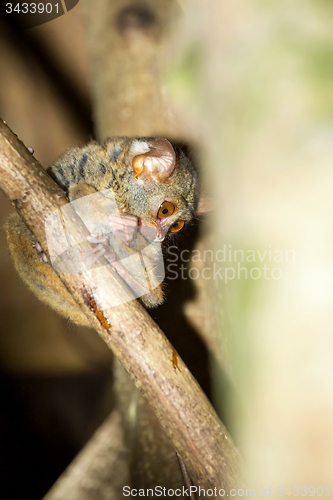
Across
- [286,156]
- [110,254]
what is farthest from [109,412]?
[286,156]

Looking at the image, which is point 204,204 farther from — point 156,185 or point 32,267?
point 32,267

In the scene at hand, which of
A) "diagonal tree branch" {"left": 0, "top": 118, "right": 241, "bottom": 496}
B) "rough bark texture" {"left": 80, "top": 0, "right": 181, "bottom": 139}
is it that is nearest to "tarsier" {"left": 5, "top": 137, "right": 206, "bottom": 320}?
"diagonal tree branch" {"left": 0, "top": 118, "right": 241, "bottom": 496}

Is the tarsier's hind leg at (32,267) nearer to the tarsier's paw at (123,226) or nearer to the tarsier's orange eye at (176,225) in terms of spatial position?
the tarsier's paw at (123,226)

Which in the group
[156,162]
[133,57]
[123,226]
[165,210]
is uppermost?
[133,57]

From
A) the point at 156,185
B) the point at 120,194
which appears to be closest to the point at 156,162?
the point at 156,185

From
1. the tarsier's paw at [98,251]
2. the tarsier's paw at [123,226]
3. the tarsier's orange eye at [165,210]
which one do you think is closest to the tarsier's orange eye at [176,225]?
the tarsier's orange eye at [165,210]

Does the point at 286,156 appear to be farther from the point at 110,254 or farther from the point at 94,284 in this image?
the point at 94,284
